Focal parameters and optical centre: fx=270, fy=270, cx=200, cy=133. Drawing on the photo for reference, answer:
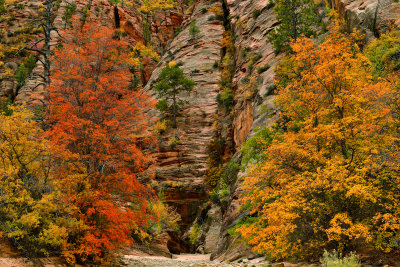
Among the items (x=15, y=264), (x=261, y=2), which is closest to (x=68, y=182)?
(x=15, y=264)

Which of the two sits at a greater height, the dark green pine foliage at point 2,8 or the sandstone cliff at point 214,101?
the dark green pine foliage at point 2,8

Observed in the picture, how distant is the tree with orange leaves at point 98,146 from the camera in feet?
44.0

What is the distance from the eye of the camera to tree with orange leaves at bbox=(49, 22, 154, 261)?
1341 centimetres

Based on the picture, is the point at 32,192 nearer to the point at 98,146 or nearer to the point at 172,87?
the point at 98,146

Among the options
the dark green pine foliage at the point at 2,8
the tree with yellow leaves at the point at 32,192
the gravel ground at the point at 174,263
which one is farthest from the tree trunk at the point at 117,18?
the tree with yellow leaves at the point at 32,192

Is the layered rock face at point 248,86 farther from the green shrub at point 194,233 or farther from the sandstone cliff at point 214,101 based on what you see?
the green shrub at point 194,233

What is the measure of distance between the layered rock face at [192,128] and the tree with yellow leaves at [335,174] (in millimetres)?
22303

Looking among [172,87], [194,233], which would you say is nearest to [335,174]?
[194,233]

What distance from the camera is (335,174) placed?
10.6 m

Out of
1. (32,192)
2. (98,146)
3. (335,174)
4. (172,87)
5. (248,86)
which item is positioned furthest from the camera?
(172,87)

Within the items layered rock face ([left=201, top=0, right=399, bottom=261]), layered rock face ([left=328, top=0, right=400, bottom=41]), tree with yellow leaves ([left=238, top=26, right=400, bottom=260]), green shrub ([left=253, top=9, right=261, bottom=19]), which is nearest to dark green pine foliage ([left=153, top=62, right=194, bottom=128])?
layered rock face ([left=201, top=0, right=399, bottom=261])

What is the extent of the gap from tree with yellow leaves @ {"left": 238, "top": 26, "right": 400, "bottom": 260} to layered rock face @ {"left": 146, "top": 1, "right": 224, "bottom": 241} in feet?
73.2

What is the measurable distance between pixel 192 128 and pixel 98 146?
25543mm

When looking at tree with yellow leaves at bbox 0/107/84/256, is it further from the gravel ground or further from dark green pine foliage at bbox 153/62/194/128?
dark green pine foliage at bbox 153/62/194/128
